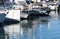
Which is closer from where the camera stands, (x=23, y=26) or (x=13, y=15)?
(x=23, y=26)

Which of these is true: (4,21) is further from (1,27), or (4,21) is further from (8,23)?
(1,27)

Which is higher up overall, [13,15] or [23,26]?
[13,15]

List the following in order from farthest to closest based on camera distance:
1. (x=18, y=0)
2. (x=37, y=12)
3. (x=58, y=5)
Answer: (x=58, y=5) → (x=18, y=0) → (x=37, y=12)

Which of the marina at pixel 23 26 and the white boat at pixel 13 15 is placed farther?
the white boat at pixel 13 15

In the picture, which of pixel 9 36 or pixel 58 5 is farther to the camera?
pixel 58 5

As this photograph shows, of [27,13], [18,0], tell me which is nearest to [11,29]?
[27,13]

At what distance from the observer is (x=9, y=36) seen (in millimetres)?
22297

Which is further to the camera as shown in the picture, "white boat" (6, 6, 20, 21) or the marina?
"white boat" (6, 6, 20, 21)

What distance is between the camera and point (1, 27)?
27.5m

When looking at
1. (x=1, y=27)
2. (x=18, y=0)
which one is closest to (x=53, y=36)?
(x=1, y=27)

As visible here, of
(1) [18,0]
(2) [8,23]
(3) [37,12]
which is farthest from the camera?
(1) [18,0]

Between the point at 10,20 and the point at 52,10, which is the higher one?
the point at 10,20

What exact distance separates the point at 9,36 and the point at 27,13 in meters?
15.6

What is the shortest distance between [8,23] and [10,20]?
1.62 ft
